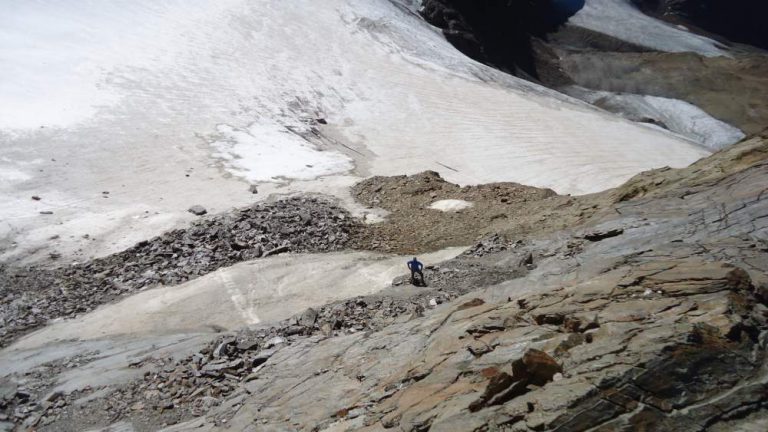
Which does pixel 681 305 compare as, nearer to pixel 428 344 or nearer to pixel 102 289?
pixel 428 344

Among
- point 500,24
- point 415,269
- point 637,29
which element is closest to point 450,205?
point 415,269

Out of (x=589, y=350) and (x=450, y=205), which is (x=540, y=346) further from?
(x=450, y=205)

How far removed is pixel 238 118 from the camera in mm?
24516

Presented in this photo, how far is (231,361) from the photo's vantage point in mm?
8500

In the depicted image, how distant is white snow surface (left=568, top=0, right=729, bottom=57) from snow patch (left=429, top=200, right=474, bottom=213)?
47726 mm

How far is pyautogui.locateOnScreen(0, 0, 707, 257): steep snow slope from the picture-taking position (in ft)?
57.1

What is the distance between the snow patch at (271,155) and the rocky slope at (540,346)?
31.9 ft

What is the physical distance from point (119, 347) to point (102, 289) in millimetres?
A: 2839

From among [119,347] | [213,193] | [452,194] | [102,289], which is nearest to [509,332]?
[119,347]

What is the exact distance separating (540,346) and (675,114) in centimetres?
4158

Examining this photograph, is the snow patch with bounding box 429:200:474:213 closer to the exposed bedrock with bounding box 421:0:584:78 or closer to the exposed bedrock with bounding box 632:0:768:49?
the exposed bedrock with bounding box 421:0:584:78

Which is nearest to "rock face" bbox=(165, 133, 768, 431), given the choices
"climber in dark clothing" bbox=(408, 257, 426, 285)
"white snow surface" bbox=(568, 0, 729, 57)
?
"climber in dark clothing" bbox=(408, 257, 426, 285)

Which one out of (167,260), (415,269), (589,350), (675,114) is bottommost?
(167,260)

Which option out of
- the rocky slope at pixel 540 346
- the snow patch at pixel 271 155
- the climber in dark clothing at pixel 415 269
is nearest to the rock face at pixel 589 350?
the rocky slope at pixel 540 346
